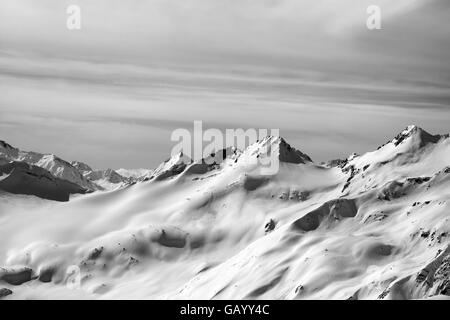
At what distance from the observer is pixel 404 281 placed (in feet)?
655
